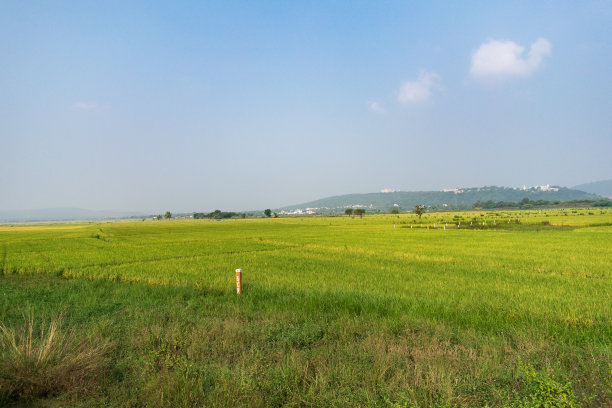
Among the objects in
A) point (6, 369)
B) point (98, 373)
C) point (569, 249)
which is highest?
point (6, 369)

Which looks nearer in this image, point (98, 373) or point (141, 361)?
point (98, 373)

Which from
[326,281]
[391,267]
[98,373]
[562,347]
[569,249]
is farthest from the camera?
[569,249]

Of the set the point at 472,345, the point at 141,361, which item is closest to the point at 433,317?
the point at 472,345

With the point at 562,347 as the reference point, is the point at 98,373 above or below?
above

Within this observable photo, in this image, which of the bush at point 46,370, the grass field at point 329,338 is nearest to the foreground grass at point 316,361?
the grass field at point 329,338

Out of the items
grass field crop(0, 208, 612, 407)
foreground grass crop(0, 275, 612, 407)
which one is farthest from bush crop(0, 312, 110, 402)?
foreground grass crop(0, 275, 612, 407)

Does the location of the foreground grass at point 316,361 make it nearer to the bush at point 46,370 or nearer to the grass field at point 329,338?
the grass field at point 329,338

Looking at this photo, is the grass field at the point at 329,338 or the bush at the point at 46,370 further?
the bush at the point at 46,370

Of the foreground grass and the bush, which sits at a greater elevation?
the bush

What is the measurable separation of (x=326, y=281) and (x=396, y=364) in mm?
7124

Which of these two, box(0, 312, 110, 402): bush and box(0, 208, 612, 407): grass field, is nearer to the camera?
box(0, 208, 612, 407): grass field

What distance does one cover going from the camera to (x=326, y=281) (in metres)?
11.5

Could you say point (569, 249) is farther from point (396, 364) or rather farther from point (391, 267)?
point (396, 364)

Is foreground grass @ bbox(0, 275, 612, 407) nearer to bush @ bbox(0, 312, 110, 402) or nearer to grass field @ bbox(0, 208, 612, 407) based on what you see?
grass field @ bbox(0, 208, 612, 407)
